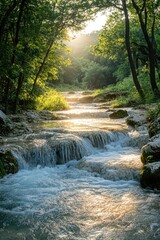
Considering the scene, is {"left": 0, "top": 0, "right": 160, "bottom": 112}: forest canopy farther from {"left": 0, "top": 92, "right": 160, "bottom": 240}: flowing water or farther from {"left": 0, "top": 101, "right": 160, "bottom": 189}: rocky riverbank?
{"left": 0, "top": 92, "right": 160, "bottom": 240}: flowing water

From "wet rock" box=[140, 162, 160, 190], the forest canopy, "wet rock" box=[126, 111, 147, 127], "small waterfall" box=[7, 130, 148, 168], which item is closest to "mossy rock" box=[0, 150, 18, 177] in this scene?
"small waterfall" box=[7, 130, 148, 168]

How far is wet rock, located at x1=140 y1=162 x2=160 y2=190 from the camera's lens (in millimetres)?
6794

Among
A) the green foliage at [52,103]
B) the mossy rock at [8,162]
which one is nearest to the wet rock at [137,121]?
the mossy rock at [8,162]

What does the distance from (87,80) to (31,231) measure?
5237cm

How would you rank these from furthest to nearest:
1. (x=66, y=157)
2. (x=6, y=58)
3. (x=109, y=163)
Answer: (x=6, y=58)
(x=66, y=157)
(x=109, y=163)

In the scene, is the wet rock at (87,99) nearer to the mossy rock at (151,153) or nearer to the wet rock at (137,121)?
the wet rock at (137,121)

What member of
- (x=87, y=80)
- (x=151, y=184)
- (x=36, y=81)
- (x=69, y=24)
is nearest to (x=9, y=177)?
(x=151, y=184)

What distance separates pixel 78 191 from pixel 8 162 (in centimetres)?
244

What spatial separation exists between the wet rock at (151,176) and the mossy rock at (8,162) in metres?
3.62

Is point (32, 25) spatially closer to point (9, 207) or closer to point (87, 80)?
point (9, 207)

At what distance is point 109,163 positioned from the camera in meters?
8.58

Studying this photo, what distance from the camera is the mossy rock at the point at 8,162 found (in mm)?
8026

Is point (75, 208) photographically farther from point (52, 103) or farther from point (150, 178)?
point (52, 103)

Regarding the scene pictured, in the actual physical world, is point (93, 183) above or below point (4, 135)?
below
